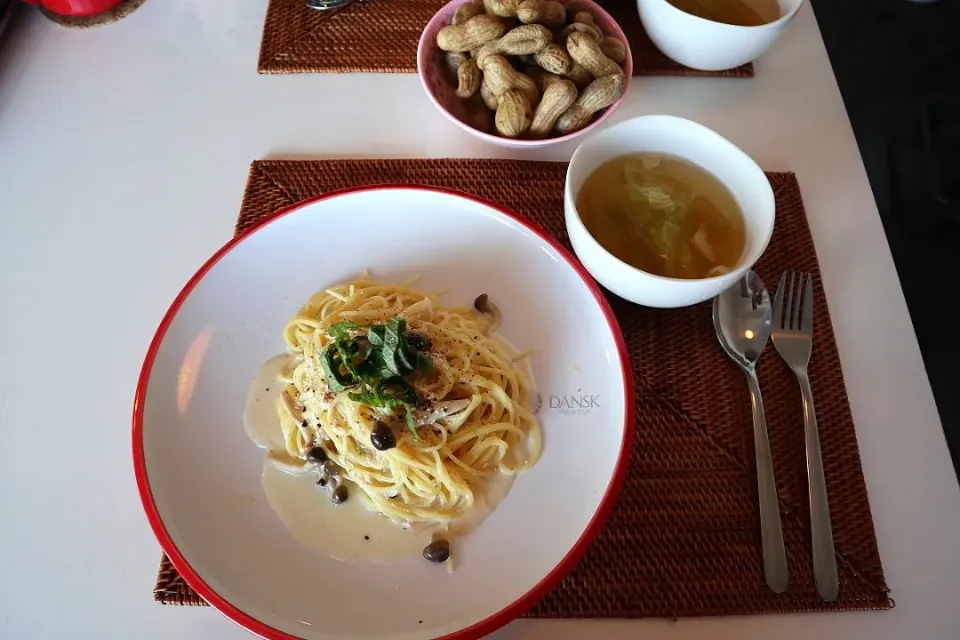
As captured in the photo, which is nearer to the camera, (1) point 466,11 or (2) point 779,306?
(2) point 779,306

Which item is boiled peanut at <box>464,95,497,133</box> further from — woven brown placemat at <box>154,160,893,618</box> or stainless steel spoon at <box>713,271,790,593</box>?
stainless steel spoon at <box>713,271,790,593</box>

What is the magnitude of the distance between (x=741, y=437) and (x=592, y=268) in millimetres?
363

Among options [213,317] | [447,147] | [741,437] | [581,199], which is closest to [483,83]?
[447,147]

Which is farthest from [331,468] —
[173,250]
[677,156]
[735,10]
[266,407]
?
[735,10]

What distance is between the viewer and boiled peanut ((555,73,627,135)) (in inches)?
45.3

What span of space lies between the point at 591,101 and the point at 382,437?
0.72 m

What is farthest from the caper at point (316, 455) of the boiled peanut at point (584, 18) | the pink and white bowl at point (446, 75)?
the boiled peanut at point (584, 18)

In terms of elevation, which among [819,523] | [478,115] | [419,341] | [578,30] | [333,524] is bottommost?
[819,523]

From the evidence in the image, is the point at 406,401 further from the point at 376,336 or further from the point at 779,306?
the point at 779,306

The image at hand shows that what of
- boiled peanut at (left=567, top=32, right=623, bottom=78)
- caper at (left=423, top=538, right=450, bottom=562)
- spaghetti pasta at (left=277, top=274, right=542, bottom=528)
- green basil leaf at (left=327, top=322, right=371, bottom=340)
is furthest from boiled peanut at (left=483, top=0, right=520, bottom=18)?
caper at (left=423, top=538, right=450, bottom=562)

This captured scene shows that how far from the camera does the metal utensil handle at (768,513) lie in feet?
2.95

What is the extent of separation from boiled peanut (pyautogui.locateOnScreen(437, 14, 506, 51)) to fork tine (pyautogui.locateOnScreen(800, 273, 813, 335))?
0.74 m

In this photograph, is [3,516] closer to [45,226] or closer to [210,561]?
[210,561]

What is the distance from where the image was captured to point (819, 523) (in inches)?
36.2
